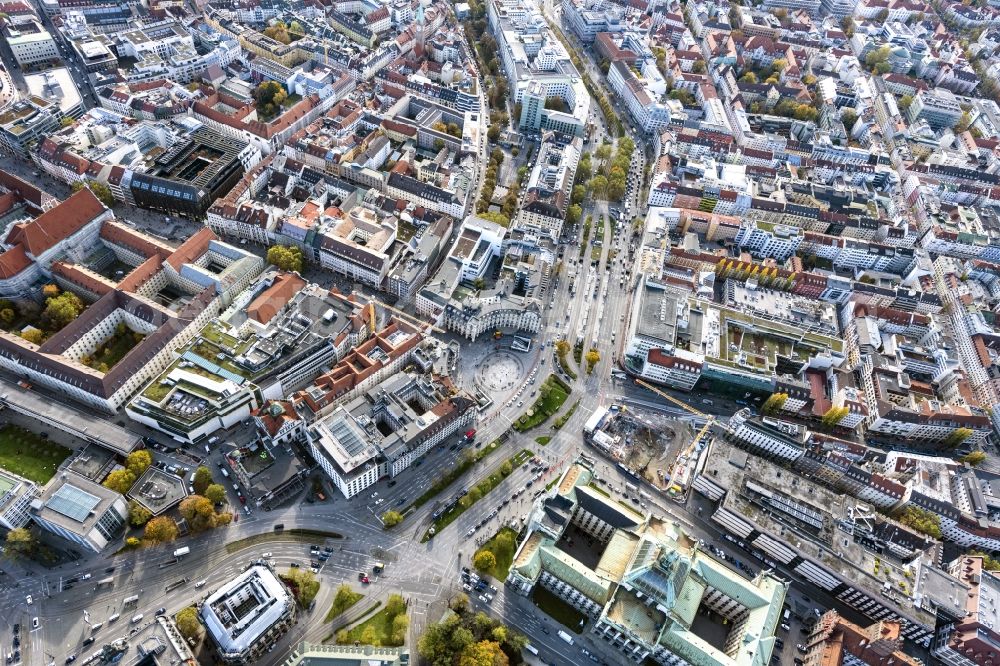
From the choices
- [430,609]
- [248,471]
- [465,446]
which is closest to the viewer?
→ [430,609]

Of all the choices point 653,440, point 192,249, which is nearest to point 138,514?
point 192,249

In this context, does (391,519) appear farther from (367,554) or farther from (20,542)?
(20,542)

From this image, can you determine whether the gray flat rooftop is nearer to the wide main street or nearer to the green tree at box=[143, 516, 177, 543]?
the wide main street

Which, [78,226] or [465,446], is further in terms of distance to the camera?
[78,226]

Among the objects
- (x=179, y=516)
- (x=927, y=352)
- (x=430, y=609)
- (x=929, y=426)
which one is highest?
(x=927, y=352)

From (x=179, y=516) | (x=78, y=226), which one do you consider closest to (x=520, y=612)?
(x=179, y=516)

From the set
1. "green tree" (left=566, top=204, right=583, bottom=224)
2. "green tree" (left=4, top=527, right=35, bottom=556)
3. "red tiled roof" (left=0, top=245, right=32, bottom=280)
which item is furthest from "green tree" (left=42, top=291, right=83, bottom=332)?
"green tree" (left=566, top=204, right=583, bottom=224)

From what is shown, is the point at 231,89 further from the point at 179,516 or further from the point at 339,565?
the point at 339,565
